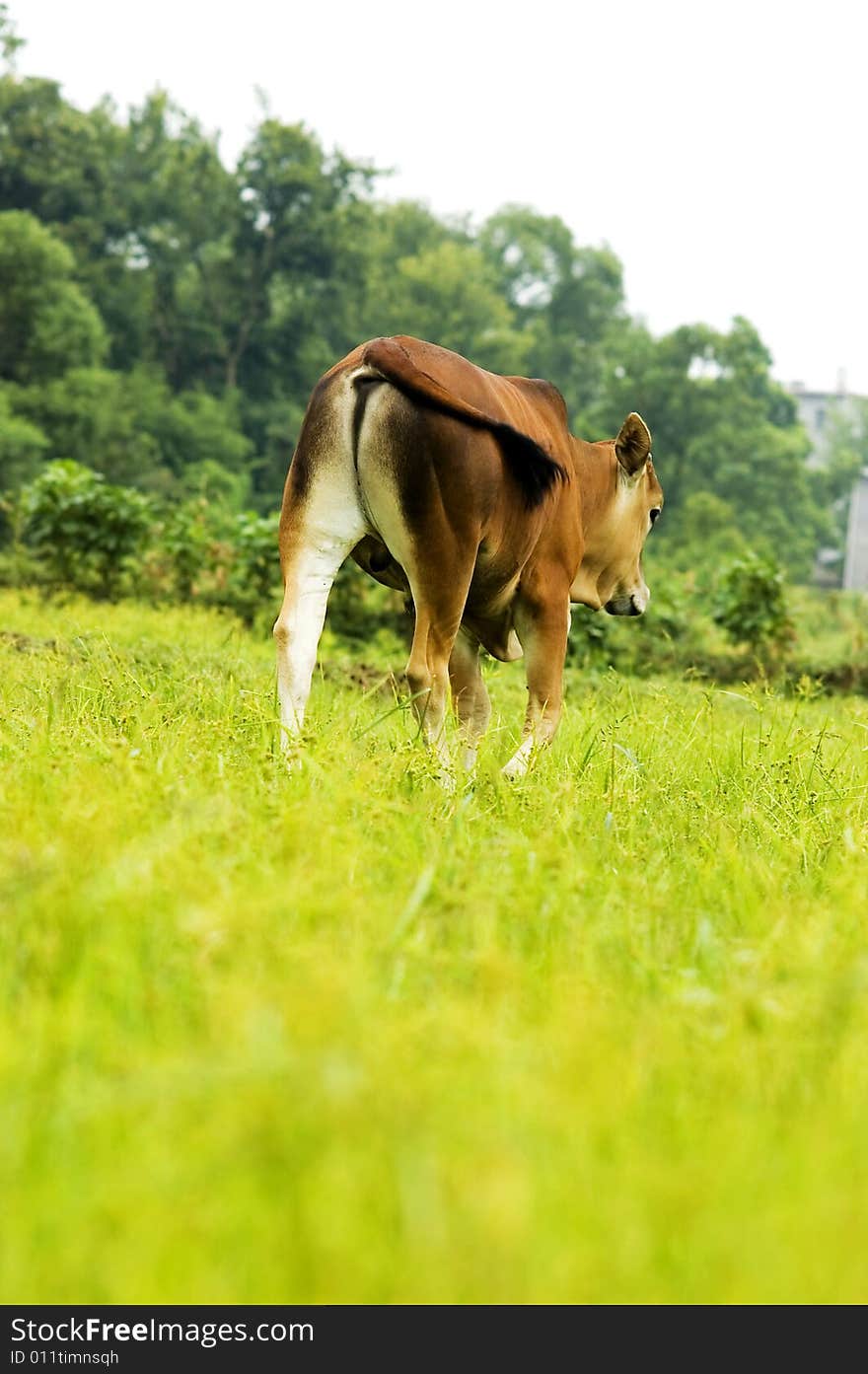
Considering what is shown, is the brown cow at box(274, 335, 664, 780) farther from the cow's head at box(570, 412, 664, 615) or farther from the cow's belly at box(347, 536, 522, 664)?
the cow's head at box(570, 412, 664, 615)

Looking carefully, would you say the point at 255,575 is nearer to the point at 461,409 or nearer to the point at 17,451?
the point at 461,409

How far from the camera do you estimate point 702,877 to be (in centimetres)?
361

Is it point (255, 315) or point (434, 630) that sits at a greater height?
point (255, 315)

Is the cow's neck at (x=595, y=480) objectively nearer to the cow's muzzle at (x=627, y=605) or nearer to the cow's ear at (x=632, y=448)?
the cow's ear at (x=632, y=448)

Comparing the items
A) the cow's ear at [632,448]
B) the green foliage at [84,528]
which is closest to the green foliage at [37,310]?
the green foliage at [84,528]

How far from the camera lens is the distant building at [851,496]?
5256 cm

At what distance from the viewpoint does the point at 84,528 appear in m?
12.7

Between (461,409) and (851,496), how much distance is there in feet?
202

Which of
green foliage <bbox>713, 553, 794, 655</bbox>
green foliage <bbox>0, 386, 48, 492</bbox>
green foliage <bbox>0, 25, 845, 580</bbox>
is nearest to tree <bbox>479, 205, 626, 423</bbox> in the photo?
green foliage <bbox>0, 25, 845, 580</bbox>

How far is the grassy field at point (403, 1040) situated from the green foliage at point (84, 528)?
8.86m

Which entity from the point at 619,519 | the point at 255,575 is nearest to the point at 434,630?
the point at 619,519

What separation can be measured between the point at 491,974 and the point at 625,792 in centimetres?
210

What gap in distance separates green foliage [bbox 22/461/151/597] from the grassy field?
8.86 meters

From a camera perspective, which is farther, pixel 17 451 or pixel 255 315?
pixel 255 315
